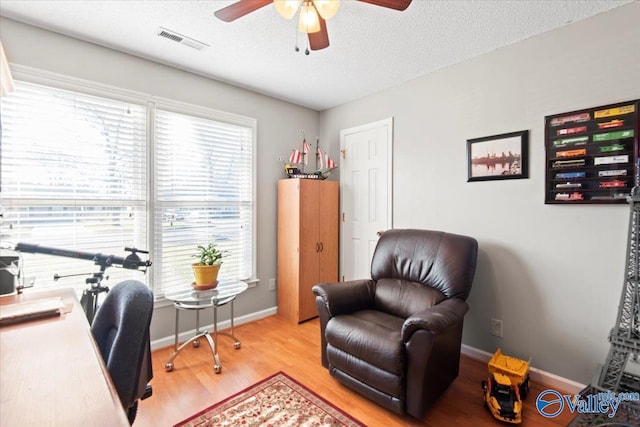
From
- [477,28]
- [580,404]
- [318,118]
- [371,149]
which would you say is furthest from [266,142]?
[580,404]

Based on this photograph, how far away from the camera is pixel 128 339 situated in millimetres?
1005

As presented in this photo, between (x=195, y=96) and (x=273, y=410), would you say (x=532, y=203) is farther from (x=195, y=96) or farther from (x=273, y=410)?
(x=195, y=96)

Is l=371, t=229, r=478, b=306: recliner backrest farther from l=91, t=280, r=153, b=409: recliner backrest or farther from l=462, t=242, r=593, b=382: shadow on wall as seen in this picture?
l=91, t=280, r=153, b=409: recliner backrest

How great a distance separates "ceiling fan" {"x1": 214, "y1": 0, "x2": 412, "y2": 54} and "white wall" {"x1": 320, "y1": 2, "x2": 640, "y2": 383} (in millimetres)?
1447

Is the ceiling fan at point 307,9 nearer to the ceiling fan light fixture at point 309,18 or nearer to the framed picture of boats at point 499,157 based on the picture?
the ceiling fan light fixture at point 309,18

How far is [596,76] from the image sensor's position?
1.98 m

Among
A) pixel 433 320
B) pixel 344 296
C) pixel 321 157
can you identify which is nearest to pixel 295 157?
pixel 321 157

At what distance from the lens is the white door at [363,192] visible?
10.6 ft

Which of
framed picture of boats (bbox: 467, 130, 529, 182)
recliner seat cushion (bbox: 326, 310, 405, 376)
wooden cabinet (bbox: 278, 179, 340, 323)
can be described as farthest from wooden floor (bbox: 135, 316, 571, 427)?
framed picture of boats (bbox: 467, 130, 529, 182)

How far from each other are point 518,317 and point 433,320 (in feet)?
3.65

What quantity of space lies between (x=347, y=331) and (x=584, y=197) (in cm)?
185

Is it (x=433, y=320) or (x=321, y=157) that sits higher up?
(x=321, y=157)

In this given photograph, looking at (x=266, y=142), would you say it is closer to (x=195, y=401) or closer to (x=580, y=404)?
(x=195, y=401)

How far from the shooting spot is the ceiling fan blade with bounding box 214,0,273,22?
1.46m
